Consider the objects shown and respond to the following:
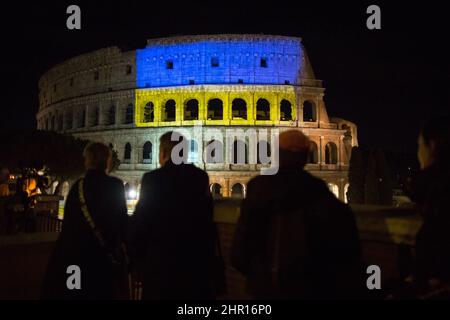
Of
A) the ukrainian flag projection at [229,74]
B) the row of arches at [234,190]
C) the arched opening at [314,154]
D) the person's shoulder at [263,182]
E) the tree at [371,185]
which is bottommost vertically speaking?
the row of arches at [234,190]

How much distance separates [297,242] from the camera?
2.43 m

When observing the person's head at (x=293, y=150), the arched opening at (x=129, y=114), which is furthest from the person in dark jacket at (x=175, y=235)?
the arched opening at (x=129, y=114)

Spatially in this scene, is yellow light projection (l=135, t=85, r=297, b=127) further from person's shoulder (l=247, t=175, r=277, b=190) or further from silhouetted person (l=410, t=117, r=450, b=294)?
person's shoulder (l=247, t=175, r=277, b=190)

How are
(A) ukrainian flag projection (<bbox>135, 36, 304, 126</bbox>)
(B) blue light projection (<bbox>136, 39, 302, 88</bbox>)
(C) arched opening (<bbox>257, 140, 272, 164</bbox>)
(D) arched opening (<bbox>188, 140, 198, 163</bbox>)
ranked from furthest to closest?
(B) blue light projection (<bbox>136, 39, 302, 88</bbox>) < (A) ukrainian flag projection (<bbox>135, 36, 304, 126</bbox>) < (C) arched opening (<bbox>257, 140, 272, 164</bbox>) < (D) arched opening (<bbox>188, 140, 198, 163</bbox>)

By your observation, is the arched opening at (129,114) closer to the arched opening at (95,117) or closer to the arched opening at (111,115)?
the arched opening at (111,115)

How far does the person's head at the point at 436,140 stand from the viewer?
295 cm

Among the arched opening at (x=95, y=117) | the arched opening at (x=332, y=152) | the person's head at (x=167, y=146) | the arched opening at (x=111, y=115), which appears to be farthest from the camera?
the arched opening at (x=95, y=117)

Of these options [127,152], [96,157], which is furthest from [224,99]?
[96,157]

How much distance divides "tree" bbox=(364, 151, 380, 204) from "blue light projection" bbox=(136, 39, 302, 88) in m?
12.7

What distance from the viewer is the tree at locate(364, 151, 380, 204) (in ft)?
75.3

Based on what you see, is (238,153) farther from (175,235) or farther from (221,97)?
(175,235)

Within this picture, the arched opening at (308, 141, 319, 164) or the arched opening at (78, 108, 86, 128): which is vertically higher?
the arched opening at (78, 108, 86, 128)

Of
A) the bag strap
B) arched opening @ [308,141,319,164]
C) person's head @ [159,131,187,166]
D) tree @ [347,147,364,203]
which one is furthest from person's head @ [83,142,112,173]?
arched opening @ [308,141,319,164]

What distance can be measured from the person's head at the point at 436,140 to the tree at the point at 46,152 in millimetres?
26696
